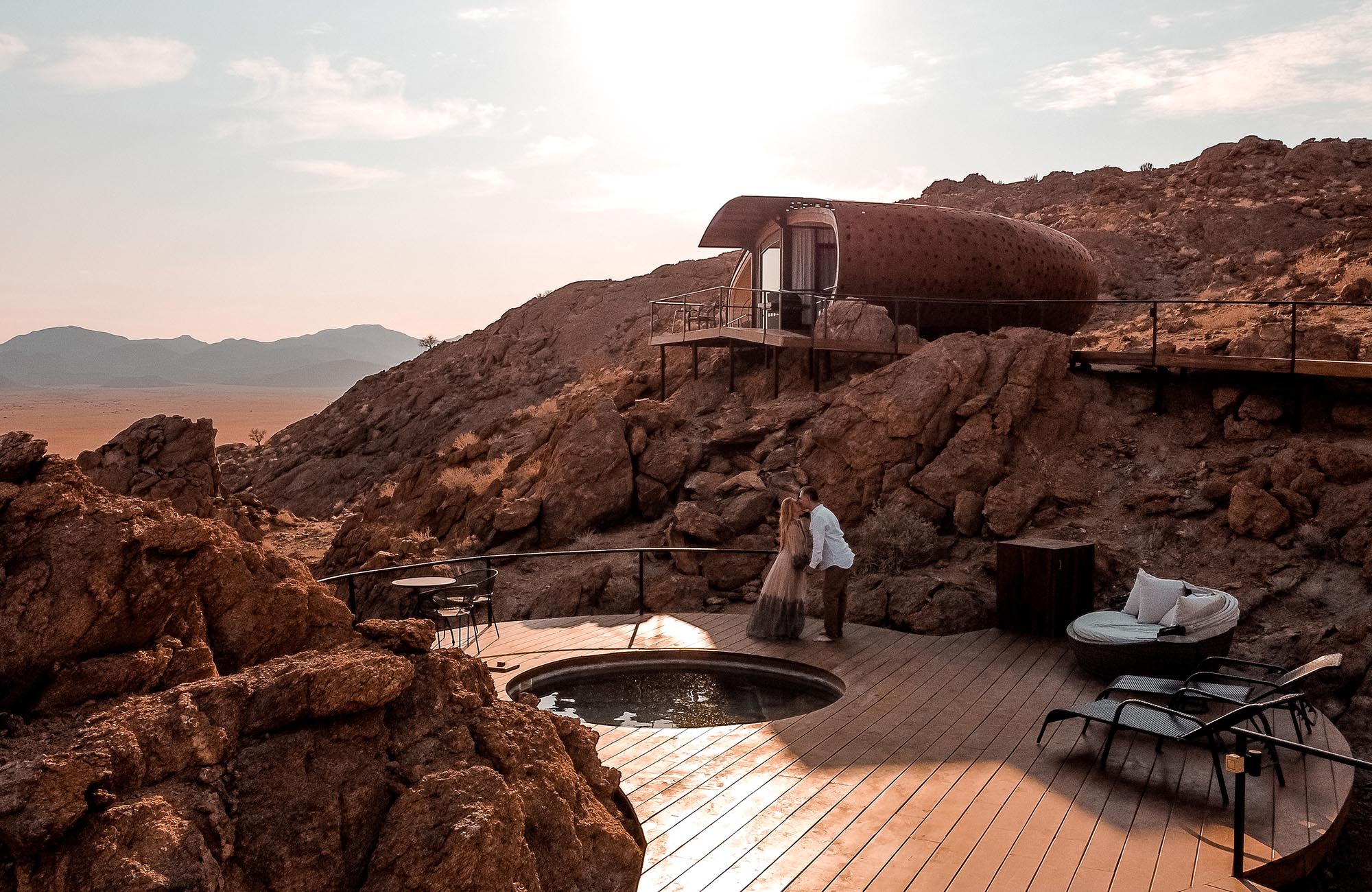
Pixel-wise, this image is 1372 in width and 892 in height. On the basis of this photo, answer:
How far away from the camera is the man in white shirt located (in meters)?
10.1

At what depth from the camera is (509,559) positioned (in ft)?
56.9

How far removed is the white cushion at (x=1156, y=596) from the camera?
9.04m

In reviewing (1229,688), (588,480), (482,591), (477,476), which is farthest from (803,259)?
(1229,688)

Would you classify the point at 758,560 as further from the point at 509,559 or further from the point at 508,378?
the point at 508,378

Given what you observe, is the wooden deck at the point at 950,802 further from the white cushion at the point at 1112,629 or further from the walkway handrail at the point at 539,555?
the walkway handrail at the point at 539,555

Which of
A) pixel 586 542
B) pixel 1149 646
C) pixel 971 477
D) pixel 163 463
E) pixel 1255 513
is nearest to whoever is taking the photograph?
pixel 1149 646

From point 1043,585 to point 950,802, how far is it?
195 inches

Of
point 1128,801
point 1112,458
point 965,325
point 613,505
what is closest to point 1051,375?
point 1112,458

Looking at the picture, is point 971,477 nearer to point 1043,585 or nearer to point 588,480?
point 1043,585

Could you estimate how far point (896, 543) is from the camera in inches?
528

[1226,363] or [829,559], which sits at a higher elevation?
[1226,363]

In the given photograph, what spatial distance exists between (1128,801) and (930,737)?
1.55m

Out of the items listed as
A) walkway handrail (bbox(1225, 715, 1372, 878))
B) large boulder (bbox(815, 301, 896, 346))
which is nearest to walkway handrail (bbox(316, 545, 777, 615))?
large boulder (bbox(815, 301, 896, 346))

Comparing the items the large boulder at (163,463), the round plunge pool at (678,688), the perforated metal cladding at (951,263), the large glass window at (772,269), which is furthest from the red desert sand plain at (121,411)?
the round plunge pool at (678,688)
